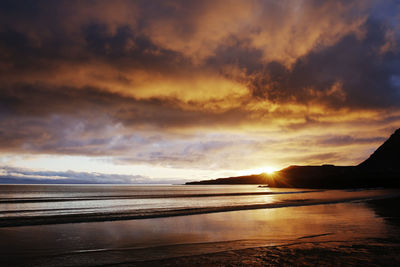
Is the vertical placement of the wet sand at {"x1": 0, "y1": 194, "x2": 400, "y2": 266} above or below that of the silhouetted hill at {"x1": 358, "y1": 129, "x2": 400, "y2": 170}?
below

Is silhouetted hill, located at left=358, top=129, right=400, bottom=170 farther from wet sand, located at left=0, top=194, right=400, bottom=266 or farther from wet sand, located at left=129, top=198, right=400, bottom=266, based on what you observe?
wet sand, located at left=129, top=198, right=400, bottom=266

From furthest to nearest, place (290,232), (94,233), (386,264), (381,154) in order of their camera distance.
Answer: (381,154) → (94,233) → (290,232) → (386,264)

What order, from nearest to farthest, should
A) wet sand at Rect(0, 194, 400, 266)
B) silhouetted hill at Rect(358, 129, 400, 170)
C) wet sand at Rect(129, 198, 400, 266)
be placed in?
1. wet sand at Rect(129, 198, 400, 266)
2. wet sand at Rect(0, 194, 400, 266)
3. silhouetted hill at Rect(358, 129, 400, 170)

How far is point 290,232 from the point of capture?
47.1 feet

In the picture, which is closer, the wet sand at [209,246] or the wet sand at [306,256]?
the wet sand at [306,256]

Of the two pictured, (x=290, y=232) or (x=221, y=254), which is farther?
(x=290, y=232)

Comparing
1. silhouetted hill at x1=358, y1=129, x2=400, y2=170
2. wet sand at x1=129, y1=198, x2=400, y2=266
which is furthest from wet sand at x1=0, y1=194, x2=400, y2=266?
silhouetted hill at x1=358, y1=129, x2=400, y2=170

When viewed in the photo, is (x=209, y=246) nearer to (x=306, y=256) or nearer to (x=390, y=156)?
(x=306, y=256)

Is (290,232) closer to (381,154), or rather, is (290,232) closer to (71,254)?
(71,254)

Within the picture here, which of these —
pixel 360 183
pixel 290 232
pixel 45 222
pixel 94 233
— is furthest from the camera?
pixel 360 183

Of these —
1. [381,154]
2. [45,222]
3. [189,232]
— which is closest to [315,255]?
[189,232]

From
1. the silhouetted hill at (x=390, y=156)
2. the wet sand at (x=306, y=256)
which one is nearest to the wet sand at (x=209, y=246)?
the wet sand at (x=306, y=256)

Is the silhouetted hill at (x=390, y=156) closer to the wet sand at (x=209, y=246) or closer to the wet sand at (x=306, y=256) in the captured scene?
the wet sand at (x=209, y=246)

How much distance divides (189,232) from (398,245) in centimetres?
1036
